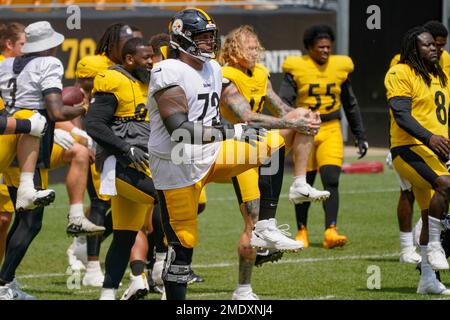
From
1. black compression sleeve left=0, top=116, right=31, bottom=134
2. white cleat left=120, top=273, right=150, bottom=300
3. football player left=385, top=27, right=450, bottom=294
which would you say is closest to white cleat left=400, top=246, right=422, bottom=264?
football player left=385, top=27, right=450, bottom=294

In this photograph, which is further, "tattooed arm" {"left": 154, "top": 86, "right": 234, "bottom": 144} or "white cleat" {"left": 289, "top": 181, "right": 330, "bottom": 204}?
"white cleat" {"left": 289, "top": 181, "right": 330, "bottom": 204}

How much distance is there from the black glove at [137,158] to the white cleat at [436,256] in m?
2.23

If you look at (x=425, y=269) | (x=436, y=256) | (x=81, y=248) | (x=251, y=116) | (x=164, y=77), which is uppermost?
(x=164, y=77)

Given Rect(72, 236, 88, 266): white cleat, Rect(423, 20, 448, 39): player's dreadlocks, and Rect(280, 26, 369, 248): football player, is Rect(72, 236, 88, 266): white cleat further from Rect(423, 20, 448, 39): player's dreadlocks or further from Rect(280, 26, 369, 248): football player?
Rect(423, 20, 448, 39): player's dreadlocks

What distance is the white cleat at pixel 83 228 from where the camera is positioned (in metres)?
9.27

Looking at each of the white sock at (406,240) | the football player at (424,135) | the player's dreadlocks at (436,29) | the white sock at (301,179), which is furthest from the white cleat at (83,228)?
the player's dreadlocks at (436,29)

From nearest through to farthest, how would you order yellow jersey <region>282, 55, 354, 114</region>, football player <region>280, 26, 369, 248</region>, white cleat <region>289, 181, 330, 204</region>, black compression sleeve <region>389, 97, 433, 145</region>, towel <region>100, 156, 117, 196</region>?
towel <region>100, 156, 117, 196</region>, black compression sleeve <region>389, 97, 433, 145</region>, white cleat <region>289, 181, 330, 204</region>, football player <region>280, 26, 369, 248</region>, yellow jersey <region>282, 55, 354, 114</region>

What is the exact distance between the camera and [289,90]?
11875 mm

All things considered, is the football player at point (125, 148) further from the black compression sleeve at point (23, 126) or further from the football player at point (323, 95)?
the football player at point (323, 95)

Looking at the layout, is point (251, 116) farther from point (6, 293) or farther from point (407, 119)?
point (6, 293)

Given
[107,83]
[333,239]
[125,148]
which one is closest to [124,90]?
[107,83]

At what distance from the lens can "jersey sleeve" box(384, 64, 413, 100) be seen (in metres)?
8.95

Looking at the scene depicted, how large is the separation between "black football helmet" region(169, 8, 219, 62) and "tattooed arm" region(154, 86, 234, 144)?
12.0 inches

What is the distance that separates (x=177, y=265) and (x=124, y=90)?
180cm
